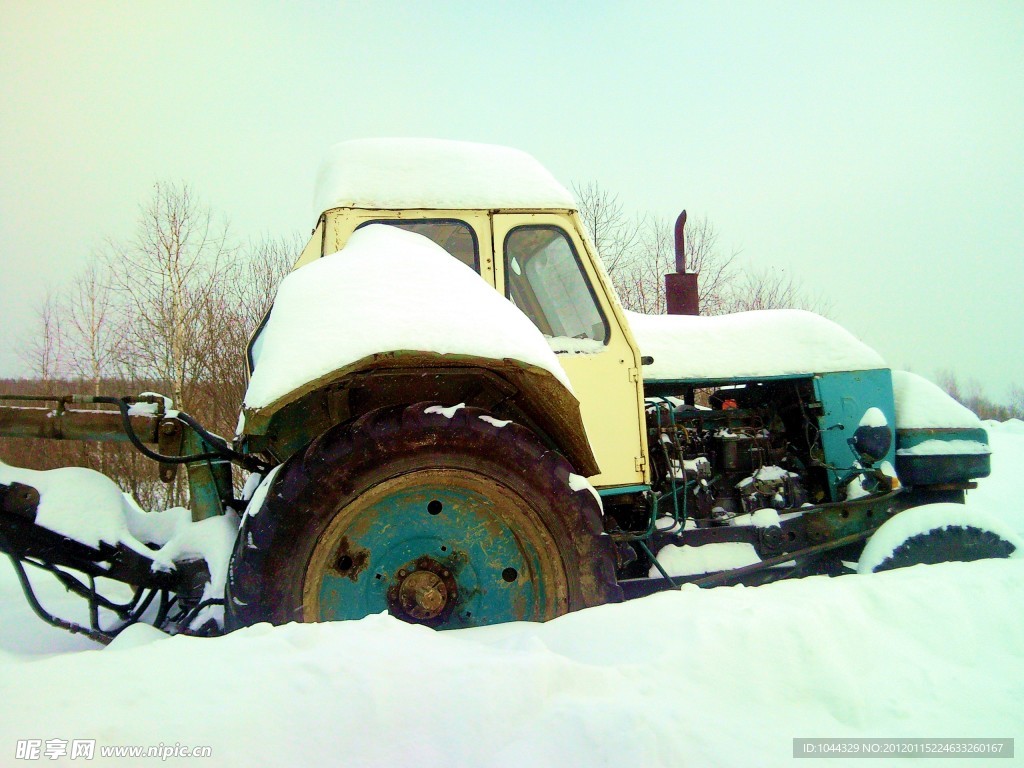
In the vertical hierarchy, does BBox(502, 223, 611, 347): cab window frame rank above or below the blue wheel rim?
above

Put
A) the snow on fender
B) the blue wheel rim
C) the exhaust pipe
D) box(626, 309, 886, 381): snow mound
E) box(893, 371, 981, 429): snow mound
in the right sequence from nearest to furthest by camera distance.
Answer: the blue wheel rim
the snow on fender
box(626, 309, 886, 381): snow mound
box(893, 371, 981, 429): snow mound
the exhaust pipe

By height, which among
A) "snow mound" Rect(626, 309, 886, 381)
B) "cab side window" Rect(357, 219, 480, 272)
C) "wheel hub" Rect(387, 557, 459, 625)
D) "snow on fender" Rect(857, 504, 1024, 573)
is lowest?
"snow on fender" Rect(857, 504, 1024, 573)

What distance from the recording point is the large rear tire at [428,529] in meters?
2.02

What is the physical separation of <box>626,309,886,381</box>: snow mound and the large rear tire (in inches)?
55.1

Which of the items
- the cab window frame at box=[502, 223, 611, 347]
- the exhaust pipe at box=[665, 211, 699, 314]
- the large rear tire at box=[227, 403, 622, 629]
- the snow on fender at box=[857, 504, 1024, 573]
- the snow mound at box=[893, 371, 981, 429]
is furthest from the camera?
the exhaust pipe at box=[665, 211, 699, 314]

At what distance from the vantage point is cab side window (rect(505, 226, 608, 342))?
299 centimetres

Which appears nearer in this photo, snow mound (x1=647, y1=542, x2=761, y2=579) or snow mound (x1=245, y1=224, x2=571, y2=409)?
snow mound (x1=245, y1=224, x2=571, y2=409)

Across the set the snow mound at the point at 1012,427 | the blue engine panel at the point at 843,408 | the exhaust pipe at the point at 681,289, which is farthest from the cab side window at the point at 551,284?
the snow mound at the point at 1012,427

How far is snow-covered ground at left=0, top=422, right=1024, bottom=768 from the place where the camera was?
120 cm

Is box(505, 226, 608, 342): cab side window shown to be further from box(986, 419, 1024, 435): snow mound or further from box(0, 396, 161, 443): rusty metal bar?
box(986, 419, 1024, 435): snow mound

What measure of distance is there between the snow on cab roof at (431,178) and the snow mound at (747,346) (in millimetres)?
1002

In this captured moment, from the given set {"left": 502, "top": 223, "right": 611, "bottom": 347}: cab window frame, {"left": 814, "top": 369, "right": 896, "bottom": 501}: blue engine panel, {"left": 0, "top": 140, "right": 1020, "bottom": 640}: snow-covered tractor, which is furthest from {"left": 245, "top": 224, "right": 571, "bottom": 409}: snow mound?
{"left": 814, "top": 369, "right": 896, "bottom": 501}: blue engine panel

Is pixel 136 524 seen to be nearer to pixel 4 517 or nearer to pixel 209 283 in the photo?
pixel 4 517

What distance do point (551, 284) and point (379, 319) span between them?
1.37 meters
